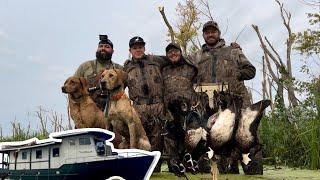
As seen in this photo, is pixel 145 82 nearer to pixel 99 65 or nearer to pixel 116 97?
pixel 99 65

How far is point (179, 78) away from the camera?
5.00m

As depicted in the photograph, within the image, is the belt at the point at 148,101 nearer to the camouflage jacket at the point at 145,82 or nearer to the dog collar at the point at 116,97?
the camouflage jacket at the point at 145,82

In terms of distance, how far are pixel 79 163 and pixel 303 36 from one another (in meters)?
18.8

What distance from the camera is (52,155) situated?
234 cm

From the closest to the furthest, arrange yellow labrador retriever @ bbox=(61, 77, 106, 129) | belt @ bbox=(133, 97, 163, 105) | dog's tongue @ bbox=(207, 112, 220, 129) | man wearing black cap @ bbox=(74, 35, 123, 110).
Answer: dog's tongue @ bbox=(207, 112, 220, 129)
yellow labrador retriever @ bbox=(61, 77, 106, 129)
man wearing black cap @ bbox=(74, 35, 123, 110)
belt @ bbox=(133, 97, 163, 105)

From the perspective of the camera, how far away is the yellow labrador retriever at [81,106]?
140 inches

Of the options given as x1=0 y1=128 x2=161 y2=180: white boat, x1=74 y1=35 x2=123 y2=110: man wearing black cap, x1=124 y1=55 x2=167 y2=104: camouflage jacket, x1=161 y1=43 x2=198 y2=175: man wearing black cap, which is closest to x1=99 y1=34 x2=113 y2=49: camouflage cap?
x1=74 y1=35 x2=123 y2=110: man wearing black cap

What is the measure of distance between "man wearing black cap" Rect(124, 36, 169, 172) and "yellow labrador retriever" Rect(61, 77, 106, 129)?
810 millimetres

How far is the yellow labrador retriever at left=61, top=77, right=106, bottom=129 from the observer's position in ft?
11.7

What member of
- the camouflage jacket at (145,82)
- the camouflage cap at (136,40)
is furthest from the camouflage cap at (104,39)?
the camouflage jacket at (145,82)

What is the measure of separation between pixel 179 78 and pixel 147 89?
13.9 inches

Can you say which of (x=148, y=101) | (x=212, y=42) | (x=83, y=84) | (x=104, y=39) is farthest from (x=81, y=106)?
(x=212, y=42)

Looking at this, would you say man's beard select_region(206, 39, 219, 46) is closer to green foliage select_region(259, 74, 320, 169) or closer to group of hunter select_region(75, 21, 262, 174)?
group of hunter select_region(75, 21, 262, 174)

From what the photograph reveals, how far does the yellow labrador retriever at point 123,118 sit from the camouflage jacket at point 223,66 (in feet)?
4.16
